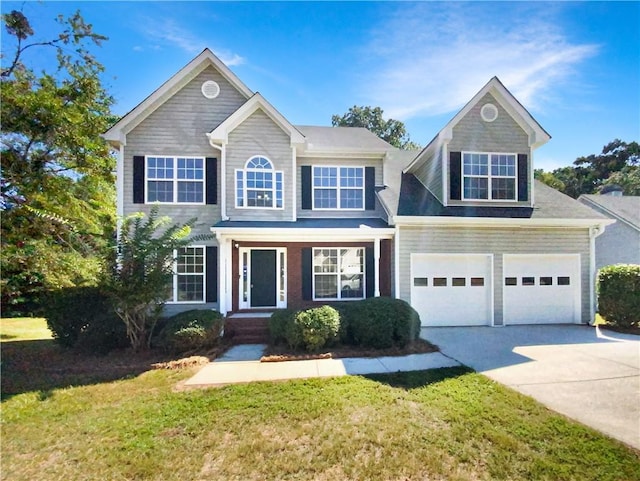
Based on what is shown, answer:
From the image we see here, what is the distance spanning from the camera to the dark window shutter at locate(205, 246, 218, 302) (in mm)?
10883

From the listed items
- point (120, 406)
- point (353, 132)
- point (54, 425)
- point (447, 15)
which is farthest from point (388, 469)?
point (353, 132)

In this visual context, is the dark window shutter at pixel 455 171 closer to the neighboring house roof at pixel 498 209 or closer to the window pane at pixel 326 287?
the neighboring house roof at pixel 498 209

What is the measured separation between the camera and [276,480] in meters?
3.26

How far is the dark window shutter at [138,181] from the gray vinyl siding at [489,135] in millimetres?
10705

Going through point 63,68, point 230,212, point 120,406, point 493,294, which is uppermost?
point 63,68

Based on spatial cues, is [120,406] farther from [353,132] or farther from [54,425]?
[353,132]

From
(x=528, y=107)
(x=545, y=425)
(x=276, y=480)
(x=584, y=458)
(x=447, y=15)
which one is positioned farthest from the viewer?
(x=528, y=107)

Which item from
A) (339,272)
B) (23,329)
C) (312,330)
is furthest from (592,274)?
(23,329)

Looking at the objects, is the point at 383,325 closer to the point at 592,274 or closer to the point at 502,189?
the point at 502,189

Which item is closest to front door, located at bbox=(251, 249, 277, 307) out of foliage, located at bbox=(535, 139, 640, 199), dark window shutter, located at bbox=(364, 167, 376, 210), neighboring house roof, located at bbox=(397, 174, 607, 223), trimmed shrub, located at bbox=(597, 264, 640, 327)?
dark window shutter, located at bbox=(364, 167, 376, 210)

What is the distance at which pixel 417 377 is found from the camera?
19.5 feet

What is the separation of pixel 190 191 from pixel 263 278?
396 cm

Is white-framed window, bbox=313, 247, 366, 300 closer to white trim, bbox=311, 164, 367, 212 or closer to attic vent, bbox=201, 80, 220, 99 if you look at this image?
white trim, bbox=311, 164, 367, 212

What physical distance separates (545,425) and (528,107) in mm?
11856
